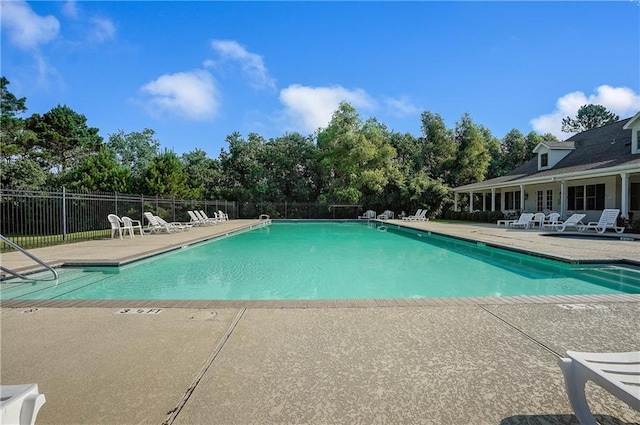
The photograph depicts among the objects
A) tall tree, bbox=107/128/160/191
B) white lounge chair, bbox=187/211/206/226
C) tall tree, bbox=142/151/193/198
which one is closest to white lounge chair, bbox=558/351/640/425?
white lounge chair, bbox=187/211/206/226

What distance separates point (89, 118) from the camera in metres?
30.1

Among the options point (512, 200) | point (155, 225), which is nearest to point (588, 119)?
point (512, 200)

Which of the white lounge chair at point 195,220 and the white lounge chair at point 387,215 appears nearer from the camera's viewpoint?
the white lounge chair at point 195,220

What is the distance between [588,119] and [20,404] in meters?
53.1

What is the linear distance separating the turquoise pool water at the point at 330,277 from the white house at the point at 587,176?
7978 mm

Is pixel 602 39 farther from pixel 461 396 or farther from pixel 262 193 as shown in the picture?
pixel 262 193

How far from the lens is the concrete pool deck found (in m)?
1.95

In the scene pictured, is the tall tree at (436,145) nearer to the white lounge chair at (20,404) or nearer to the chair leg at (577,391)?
the chair leg at (577,391)

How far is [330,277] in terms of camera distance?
7.16m

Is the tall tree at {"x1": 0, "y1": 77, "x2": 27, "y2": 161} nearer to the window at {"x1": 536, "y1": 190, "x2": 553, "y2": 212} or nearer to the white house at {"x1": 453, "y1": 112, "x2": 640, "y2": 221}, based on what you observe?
the white house at {"x1": 453, "y1": 112, "x2": 640, "y2": 221}

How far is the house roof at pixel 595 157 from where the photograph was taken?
14000 millimetres

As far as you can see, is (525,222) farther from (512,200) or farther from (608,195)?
(512,200)

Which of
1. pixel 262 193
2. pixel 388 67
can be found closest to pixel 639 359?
pixel 388 67

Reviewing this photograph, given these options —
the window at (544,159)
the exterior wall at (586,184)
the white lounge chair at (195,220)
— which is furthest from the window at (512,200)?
the white lounge chair at (195,220)
